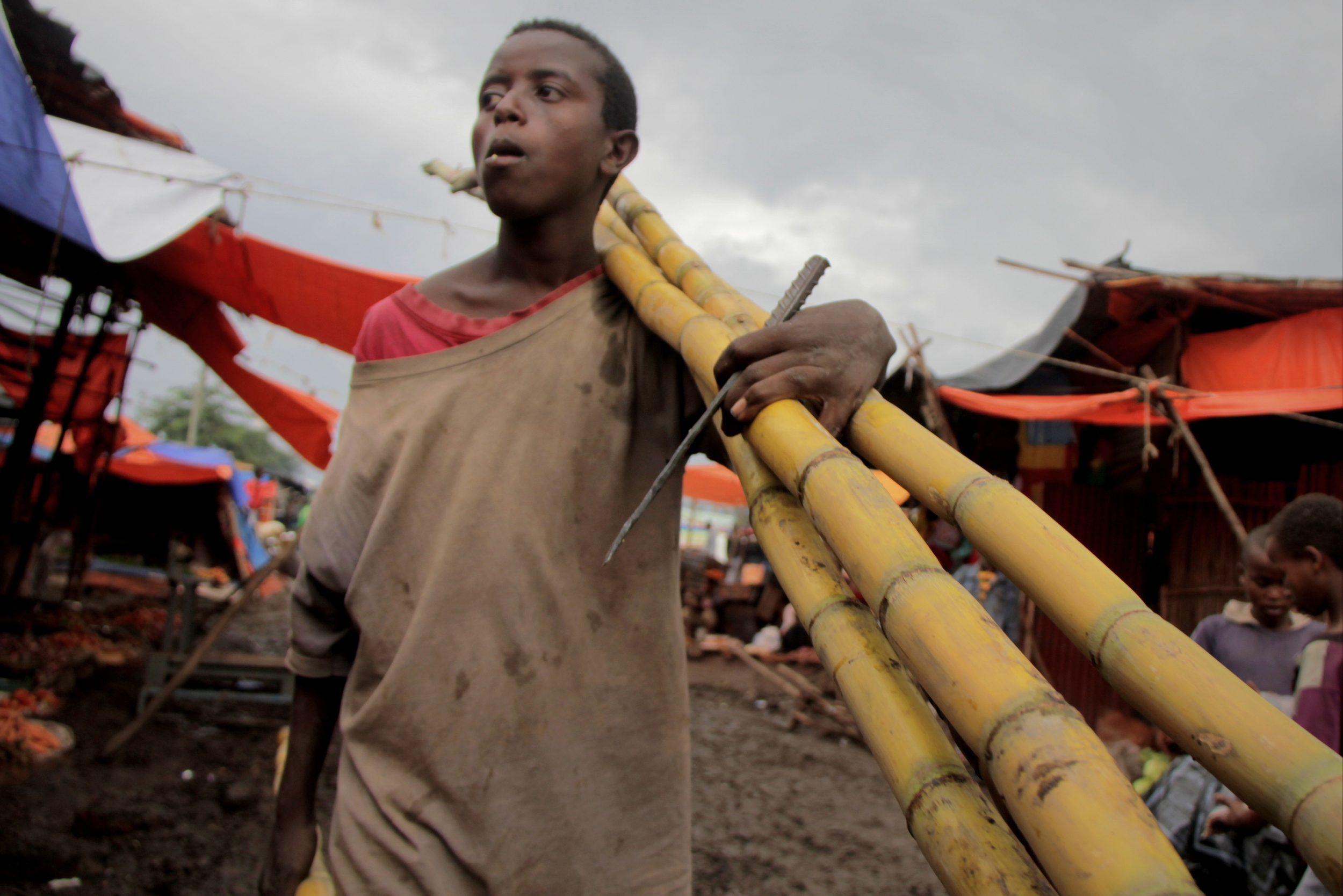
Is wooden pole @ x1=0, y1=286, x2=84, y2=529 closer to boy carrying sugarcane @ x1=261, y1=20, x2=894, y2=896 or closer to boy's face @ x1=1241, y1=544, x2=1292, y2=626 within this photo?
boy carrying sugarcane @ x1=261, y1=20, x2=894, y2=896

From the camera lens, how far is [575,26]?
57.4 inches

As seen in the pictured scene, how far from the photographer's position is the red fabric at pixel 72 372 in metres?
7.80

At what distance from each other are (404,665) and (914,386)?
6297 mm

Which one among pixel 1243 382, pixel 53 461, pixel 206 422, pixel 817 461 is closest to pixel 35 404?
pixel 53 461

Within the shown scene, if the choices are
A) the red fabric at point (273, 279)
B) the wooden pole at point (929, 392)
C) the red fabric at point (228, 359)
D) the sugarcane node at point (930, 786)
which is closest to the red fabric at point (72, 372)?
the red fabric at point (228, 359)

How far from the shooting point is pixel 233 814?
4.66 metres

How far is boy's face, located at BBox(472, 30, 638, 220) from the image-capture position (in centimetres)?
132

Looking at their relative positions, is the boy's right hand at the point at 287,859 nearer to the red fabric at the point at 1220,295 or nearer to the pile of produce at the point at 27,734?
the pile of produce at the point at 27,734

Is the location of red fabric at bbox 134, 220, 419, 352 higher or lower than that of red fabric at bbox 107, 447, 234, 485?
higher

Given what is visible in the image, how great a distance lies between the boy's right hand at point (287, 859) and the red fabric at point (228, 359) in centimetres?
706

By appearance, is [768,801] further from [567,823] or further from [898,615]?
[898,615]

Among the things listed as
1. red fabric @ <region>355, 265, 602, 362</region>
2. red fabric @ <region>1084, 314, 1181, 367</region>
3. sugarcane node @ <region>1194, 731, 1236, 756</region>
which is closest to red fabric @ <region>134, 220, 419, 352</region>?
red fabric @ <region>355, 265, 602, 362</region>

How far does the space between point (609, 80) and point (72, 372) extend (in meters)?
9.62

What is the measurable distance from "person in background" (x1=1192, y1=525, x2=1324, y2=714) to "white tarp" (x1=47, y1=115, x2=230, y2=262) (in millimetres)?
6558
